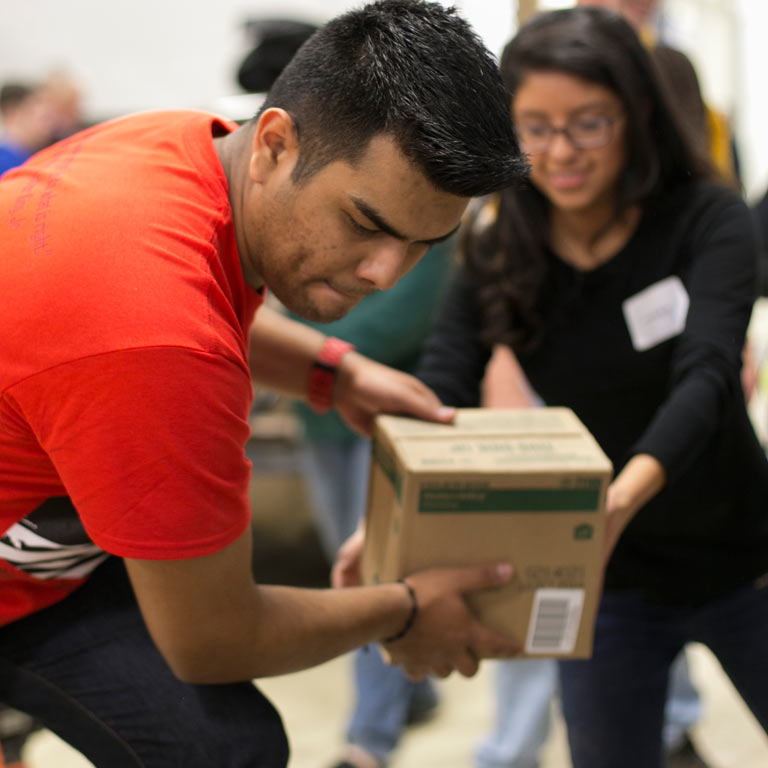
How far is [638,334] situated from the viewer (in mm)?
1386

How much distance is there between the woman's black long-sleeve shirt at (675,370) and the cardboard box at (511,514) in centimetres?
21

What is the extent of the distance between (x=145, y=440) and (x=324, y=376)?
575 mm

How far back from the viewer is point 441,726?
220 cm

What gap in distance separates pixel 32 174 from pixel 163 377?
0.32 m

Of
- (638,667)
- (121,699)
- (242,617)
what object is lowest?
(638,667)

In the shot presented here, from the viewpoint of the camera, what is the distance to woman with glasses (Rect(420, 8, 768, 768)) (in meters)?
1.34

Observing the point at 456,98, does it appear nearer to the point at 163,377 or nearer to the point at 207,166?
the point at 207,166

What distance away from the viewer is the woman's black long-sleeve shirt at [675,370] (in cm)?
131

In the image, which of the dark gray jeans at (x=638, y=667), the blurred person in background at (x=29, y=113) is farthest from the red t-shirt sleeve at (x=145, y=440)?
the blurred person in background at (x=29, y=113)

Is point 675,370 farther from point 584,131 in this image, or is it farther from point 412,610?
point 412,610

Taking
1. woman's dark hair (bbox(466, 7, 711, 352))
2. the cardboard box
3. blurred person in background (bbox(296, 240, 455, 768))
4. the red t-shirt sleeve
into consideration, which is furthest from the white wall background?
the red t-shirt sleeve

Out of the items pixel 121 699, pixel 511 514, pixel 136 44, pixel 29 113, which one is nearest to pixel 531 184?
pixel 511 514

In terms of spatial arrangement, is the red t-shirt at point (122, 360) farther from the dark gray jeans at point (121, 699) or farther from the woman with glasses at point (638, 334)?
the woman with glasses at point (638, 334)

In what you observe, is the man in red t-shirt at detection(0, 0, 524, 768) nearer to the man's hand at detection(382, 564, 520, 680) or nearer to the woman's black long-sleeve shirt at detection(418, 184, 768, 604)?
the man's hand at detection(382, 564, 520, 680)
